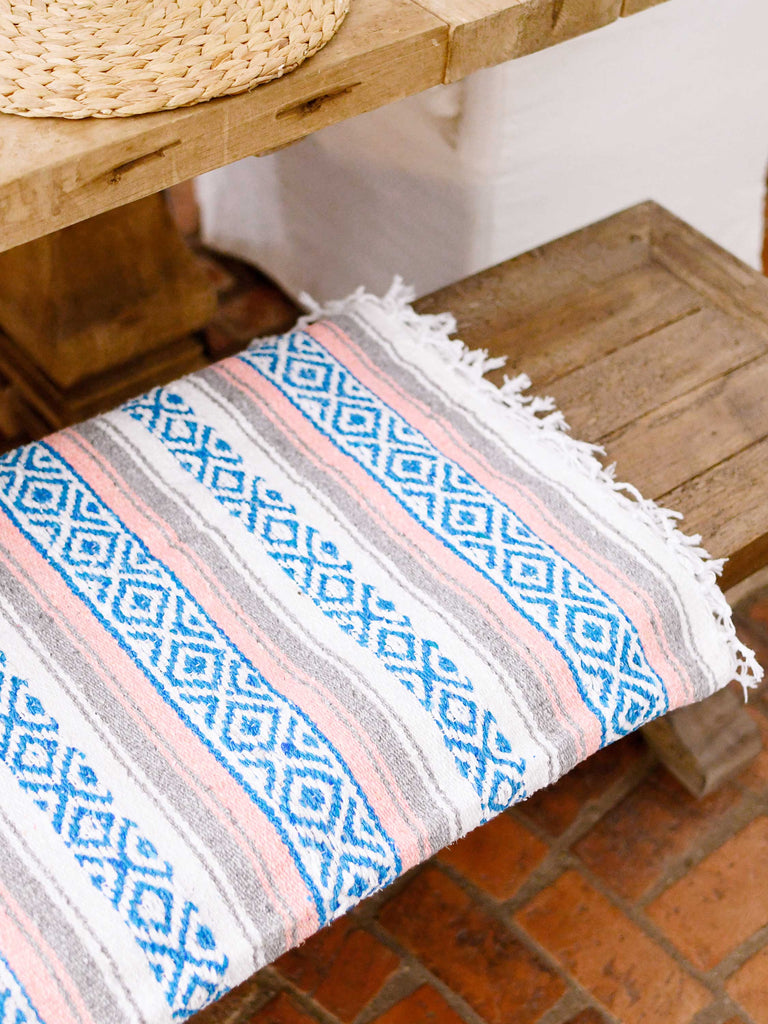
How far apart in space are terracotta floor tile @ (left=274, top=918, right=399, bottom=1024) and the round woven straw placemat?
39.1 inches

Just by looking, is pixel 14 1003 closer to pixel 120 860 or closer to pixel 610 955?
pixel 120 860

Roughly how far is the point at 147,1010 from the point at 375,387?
68cm

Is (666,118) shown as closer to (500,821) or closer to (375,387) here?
(375,387)

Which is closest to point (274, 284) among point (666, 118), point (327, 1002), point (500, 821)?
point (666, 118)

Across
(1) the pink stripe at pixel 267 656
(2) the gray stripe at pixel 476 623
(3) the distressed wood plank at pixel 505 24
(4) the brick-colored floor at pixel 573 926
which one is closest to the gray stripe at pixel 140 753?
(1) the pink stripe at pixel 267 656

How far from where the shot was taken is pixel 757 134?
Result: 1.90 metres

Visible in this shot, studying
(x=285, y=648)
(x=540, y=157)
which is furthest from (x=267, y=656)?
(x=540, y=157)

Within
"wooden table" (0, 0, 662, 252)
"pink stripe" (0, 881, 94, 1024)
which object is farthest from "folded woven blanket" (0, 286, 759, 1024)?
"wooden table" (0, 0, 662, 252)

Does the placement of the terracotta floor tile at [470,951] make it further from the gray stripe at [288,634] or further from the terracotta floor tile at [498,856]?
the gray stripe at [288,634]

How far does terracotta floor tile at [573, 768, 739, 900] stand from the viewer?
1452 millimetres

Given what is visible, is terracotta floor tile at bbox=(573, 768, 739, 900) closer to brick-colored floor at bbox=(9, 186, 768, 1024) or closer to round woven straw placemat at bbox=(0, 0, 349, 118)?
brick-colored floor at bbox=(9, 186, 768, 1024)

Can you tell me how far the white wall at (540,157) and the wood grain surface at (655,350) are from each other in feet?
0.64

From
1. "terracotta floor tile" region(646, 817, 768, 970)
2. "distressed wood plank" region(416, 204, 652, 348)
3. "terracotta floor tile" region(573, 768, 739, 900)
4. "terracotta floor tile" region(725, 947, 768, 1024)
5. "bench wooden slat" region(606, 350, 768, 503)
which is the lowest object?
"terracotta floor tile" region(725, 947, 768, 1024)

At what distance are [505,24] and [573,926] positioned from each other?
1.06 m
